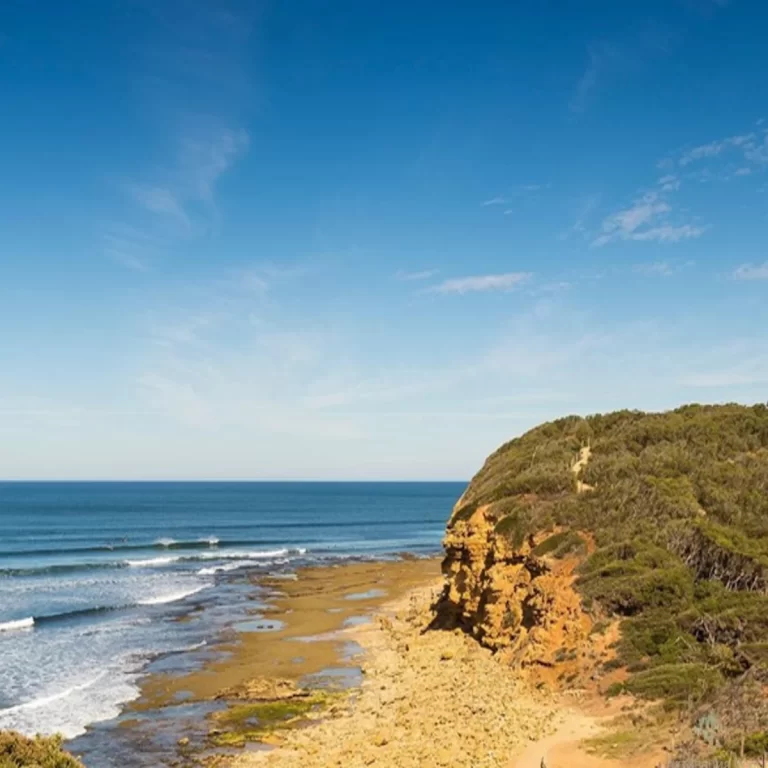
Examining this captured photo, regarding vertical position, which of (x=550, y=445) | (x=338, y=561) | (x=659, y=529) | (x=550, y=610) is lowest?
(x=338, y=561)

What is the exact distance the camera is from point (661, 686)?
16.8 meters

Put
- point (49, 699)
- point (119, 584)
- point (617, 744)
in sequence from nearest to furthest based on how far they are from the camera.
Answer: point (617, 744) < point (49, 699) < point (119, 584)

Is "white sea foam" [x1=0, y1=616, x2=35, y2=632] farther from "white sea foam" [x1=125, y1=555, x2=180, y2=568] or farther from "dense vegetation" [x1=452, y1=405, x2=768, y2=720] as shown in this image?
"dense vegetation" [x1=452, y1=405, x2=768, y2=720]

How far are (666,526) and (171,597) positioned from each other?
30.9 meters

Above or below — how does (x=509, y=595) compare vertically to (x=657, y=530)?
below

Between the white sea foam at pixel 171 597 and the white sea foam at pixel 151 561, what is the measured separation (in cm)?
1194

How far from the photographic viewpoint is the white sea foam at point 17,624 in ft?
113

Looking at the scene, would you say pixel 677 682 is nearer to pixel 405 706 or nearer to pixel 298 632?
pixel 405 706

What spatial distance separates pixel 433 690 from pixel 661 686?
6802 mm

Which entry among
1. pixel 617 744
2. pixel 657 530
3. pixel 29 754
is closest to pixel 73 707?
pixel 29 754

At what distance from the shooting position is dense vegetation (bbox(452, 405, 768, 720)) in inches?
708

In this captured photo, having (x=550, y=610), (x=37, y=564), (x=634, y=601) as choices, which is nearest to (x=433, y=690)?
(x=550, y=610)

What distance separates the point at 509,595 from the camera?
24.2m

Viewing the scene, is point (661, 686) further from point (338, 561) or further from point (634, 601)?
point (338, 561)
